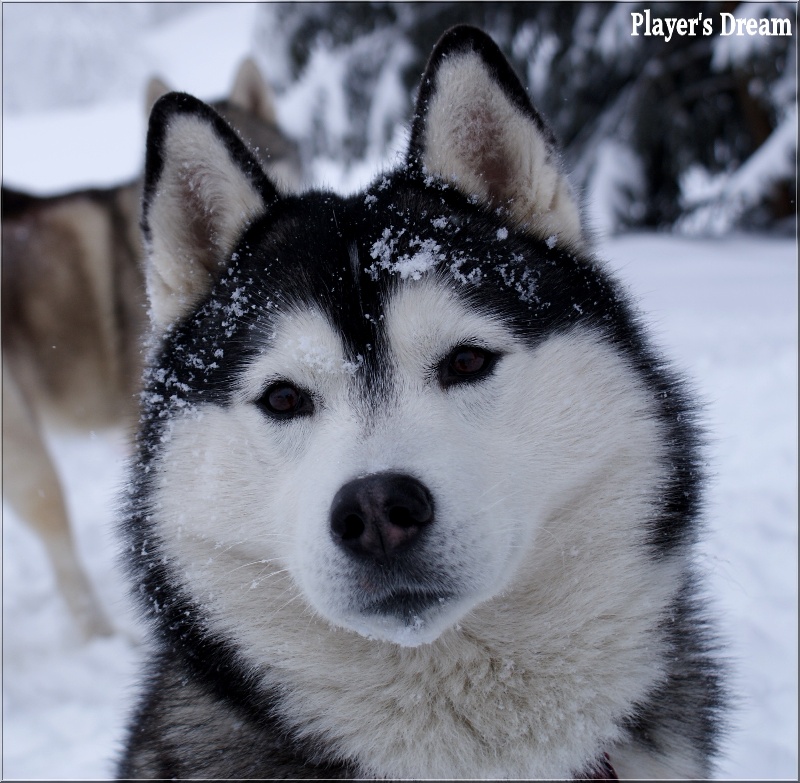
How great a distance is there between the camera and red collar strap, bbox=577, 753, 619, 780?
1615mm

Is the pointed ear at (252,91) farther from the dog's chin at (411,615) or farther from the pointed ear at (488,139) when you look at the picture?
the dog's chin at (411,615)

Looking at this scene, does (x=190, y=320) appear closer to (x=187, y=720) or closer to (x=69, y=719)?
(x=187, y=720)

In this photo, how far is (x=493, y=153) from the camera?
186 cm

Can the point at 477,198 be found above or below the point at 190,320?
above

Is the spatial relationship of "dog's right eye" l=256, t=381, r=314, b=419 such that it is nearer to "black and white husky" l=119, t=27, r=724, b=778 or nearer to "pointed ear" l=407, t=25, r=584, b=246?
"black and white husky" l=119, t=27, r=724, b=778

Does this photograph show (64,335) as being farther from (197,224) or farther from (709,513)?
(709,513)

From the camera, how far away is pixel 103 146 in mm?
18391

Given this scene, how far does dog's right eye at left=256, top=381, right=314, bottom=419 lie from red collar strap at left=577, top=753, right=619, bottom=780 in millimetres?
1008

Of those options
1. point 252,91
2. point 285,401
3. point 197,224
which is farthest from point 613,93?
point 285,401

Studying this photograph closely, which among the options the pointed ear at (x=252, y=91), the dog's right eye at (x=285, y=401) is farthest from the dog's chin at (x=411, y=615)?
the pointed ear at (x=252, y=91)

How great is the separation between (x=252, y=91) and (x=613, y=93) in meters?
5.14

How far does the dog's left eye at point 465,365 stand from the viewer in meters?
1.61

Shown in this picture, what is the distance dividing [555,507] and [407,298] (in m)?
0.56

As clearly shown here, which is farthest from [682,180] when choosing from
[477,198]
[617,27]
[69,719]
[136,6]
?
[136,6]
